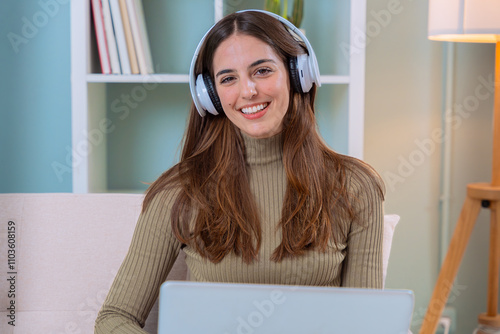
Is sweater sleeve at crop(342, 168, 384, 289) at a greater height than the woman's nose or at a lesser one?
lesser

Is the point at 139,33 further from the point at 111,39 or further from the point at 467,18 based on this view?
the point at 467,18

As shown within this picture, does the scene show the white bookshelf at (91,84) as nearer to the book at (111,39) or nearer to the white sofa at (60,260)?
the book at (111,39)

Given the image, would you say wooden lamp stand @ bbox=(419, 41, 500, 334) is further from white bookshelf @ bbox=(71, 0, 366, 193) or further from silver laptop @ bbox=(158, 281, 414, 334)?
silver laptop @ bbox=(158, 281, 414, 334)

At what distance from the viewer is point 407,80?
2096 mm

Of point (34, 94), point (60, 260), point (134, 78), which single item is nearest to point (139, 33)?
point (134, 78)

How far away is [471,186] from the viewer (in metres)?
1.74

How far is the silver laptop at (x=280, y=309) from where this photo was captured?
671 mm

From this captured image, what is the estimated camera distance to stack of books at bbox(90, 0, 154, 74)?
168 cm

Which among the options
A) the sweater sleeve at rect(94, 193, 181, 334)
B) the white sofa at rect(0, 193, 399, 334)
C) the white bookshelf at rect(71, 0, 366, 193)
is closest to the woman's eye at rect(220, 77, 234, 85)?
the sweater sleeve at rect(94, 193, 181, 334)

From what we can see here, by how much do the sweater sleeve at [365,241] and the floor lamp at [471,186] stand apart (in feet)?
2.00

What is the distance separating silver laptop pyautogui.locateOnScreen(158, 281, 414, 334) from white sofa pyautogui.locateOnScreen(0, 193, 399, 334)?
2.10 ft

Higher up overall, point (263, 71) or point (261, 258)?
point (263, 71)

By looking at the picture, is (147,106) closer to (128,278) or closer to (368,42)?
(368,42)

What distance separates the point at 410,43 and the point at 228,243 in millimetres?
1281
